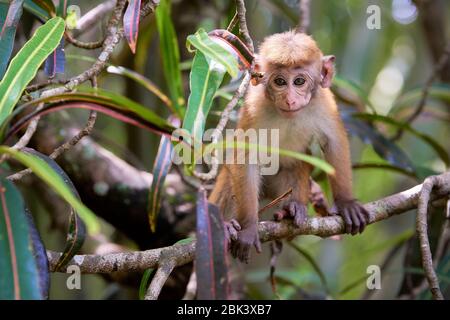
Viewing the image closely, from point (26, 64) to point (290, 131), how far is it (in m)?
1.86

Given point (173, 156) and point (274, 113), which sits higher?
point (274, 113)

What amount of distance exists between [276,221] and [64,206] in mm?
2025

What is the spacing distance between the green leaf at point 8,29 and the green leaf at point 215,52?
82cm

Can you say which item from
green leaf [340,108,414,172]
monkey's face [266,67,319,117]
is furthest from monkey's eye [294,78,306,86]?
green leaf [340,108,414,172]

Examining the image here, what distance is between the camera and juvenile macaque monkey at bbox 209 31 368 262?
10.8 ft

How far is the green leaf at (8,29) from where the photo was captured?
2.69 m

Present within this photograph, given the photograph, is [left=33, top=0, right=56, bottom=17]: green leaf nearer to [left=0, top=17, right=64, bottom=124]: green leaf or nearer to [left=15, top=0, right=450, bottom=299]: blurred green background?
[left=15, top=0, right=450, bottom=299]: blurred green background

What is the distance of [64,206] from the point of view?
4.56 metres

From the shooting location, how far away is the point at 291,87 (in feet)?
11.3

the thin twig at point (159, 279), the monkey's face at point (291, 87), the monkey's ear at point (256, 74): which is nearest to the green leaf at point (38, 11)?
the monkey's ear at point (256, 74)

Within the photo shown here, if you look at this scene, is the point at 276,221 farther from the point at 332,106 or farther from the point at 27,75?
the point at 27,75

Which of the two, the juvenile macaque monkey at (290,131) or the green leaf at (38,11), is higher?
the green leaf at (38,11)

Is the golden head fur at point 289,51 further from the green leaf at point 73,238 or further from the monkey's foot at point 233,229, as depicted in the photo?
the green leaf at point 73,238
